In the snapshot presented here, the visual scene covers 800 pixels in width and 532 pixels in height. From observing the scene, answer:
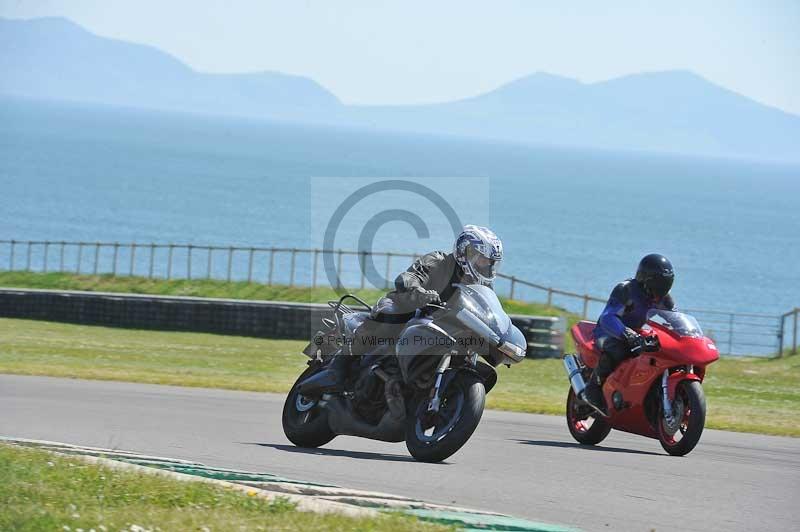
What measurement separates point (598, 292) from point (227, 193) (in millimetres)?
70703

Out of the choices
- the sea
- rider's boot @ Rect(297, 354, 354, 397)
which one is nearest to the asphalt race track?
rider's boot @ Rect(297, 354, 354, 397)

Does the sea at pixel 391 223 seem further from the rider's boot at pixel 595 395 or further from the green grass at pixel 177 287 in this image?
the rider's boot at pixel 595 395

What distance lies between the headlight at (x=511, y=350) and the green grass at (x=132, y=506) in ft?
7.64

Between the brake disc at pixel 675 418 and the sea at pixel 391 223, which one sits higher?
the sea at pixel 391 223

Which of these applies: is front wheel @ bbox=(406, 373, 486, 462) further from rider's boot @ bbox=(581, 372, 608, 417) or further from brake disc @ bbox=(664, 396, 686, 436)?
rider's boot @ bbox=(581, 372, 608, 417)

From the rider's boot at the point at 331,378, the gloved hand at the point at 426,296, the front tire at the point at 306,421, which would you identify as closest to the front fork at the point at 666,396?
the gloved hand at the point at 426,296

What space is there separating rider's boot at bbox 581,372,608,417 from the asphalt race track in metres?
0.38

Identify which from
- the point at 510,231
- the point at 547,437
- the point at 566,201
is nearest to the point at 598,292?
the point at 510,231

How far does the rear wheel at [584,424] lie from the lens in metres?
11.1

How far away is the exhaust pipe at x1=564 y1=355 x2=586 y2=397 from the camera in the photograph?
36.8 ft

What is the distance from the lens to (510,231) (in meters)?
130

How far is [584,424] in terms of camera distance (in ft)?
37.9

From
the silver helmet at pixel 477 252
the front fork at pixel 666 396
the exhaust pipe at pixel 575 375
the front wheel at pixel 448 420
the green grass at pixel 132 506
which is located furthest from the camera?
the exhaust pipe at pixel 575 375

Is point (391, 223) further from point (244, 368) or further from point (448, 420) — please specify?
point (448, 420)
